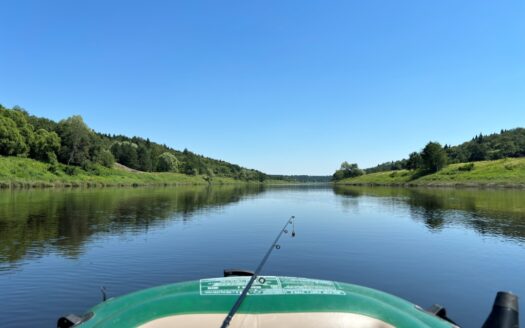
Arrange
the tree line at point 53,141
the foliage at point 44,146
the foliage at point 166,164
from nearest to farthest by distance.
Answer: the tree line at point 53,141
the foliage at point 44,146
the foliage at point 166,164

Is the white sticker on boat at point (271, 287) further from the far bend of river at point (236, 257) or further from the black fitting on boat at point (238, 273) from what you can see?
the far bend of river at point (236, 257)

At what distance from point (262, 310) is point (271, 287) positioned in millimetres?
644

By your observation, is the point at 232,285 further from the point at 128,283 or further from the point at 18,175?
the point at 18,175

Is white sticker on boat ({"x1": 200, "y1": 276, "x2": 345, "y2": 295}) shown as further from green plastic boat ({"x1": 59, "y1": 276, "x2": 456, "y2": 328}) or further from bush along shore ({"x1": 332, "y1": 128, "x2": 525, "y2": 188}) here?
bush along shore ({"x1": 332, "y1": 128, "x2": 525, "y2": 188})

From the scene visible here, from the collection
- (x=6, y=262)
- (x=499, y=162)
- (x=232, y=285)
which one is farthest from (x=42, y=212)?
(x=499, y=162)

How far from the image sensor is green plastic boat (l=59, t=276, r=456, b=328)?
5.07 meters

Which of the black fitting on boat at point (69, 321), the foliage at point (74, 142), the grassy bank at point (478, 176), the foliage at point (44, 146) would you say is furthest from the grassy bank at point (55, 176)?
the grassy bank at point (478, 176)

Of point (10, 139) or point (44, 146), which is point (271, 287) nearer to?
point (10, 139)

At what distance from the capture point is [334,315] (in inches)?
207

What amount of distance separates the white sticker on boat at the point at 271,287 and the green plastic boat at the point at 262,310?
0.02 m

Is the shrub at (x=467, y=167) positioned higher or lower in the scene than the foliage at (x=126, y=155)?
lower

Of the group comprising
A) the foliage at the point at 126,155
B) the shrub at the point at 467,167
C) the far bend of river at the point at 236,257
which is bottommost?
the far bend of river at the point at 236,257

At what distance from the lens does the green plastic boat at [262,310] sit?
5.07m

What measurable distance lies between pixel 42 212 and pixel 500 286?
1346 inches
